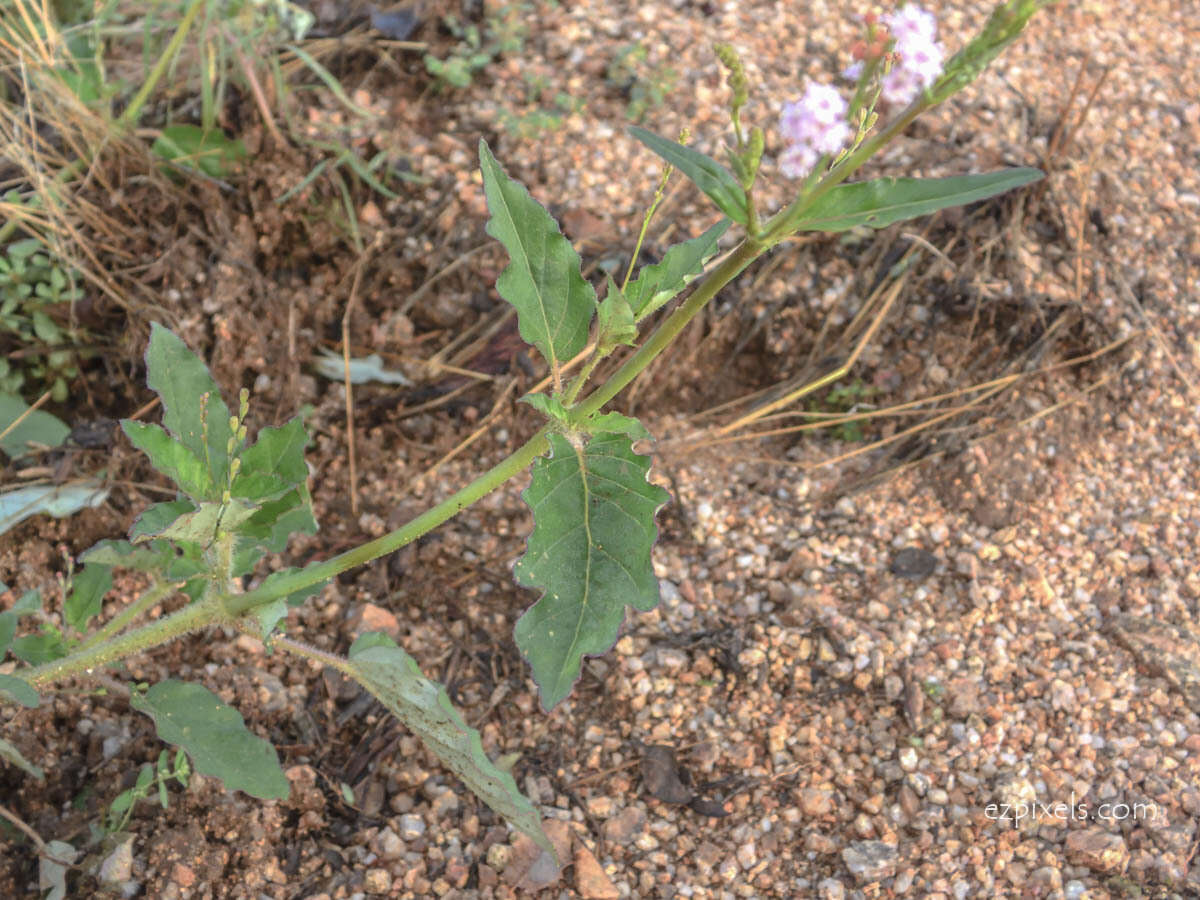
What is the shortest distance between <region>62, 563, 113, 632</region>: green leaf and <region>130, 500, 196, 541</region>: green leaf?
374 mm

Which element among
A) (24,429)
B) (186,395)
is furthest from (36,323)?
(186,395)

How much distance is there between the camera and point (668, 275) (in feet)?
5.27

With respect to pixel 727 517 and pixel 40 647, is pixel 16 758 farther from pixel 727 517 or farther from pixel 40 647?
pixel 727 517

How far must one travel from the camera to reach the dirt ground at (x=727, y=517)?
201 cm

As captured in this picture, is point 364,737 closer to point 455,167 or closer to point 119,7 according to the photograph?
point 455,167

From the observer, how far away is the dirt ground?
2010 mm

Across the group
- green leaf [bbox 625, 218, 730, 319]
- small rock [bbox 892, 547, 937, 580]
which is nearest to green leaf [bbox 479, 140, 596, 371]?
green leaf [bbox 625, 218, 730, 319]

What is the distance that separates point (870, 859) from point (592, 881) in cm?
50

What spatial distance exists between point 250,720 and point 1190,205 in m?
2.67

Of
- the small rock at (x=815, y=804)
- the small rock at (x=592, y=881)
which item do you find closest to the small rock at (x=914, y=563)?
the small rock at (x=815, y=804)

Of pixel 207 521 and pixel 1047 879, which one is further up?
pixel 207 521

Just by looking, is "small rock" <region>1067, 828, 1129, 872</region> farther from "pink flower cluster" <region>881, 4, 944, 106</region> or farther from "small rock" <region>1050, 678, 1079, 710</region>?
"pink flower cluster" <region>881, 4, 944, 106</region>

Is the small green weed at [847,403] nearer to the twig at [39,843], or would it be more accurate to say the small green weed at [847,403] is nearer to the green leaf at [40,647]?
the green leaf at [40,647]

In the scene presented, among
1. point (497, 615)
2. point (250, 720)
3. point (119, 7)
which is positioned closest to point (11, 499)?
point (250, 720)
